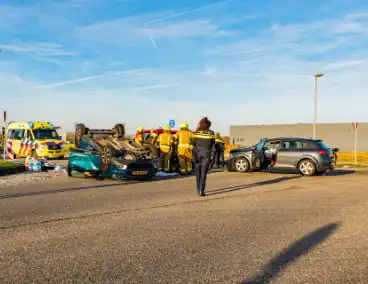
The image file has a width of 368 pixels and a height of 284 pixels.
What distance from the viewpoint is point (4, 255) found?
4895 millimetres

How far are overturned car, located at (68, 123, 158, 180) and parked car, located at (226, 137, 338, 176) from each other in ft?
15.4

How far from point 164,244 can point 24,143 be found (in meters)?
20.3

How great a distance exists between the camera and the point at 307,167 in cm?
1569

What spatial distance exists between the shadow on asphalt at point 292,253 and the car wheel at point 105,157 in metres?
7.76

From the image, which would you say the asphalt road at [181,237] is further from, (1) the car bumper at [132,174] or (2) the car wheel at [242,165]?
(2) the car wheel at [242,165]

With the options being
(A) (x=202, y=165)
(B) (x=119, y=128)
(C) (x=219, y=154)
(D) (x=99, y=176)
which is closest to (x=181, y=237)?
(A) (x=202, y=165)

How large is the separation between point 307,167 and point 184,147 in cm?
469

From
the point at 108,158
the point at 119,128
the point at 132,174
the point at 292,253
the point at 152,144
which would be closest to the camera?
the point at 292,253

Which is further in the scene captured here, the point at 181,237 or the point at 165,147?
the point at 165,147

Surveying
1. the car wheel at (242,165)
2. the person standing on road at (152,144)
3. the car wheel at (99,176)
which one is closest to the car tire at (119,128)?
the person standing on road at (152,144)

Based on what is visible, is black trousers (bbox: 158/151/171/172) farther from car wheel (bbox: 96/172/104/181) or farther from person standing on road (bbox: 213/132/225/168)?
person standing on road (bbox: 213/132/225/168)

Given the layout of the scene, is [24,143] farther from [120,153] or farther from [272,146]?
[272,146]

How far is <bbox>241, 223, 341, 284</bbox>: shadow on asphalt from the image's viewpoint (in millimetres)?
4184

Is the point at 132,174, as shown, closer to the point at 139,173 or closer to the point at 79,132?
the point at 139,173
